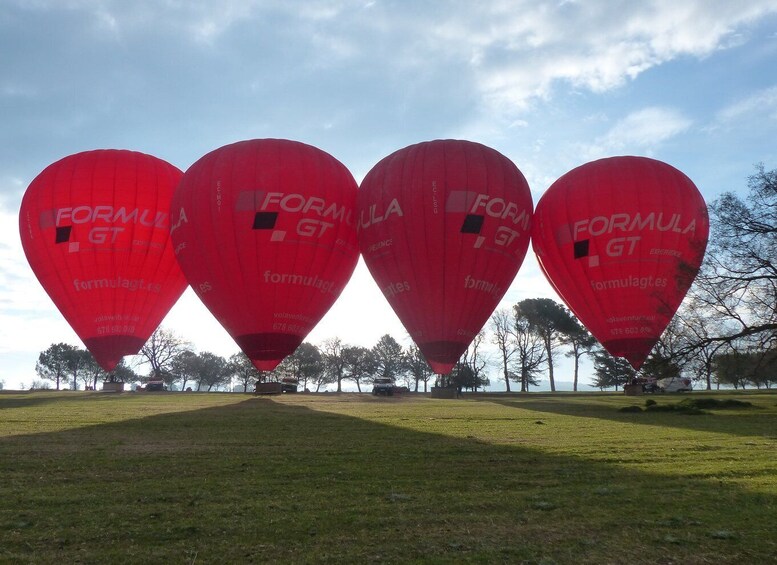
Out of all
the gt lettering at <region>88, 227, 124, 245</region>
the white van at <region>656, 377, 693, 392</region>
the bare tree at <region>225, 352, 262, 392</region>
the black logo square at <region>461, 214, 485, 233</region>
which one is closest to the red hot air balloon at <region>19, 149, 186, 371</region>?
the gt lettering at <region>88, 227, 124, 245</region>

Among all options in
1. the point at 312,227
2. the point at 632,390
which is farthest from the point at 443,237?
the point at 632,390

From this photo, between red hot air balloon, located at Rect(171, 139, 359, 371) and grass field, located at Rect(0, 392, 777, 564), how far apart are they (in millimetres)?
15272

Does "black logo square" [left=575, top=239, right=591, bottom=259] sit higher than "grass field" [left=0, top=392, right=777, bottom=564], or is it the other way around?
"black logo square" [left=575, top=239, right=591, bottom=259]

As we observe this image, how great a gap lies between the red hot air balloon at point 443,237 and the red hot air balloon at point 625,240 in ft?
10.9

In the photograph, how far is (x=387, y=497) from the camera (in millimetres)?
8773

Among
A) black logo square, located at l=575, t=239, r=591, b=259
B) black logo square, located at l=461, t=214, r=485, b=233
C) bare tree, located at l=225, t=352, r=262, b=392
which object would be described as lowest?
bare tree, located at l=225, t=352, r=262, b=392

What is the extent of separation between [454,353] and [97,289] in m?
20.6

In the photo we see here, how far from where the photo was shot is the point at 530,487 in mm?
9578

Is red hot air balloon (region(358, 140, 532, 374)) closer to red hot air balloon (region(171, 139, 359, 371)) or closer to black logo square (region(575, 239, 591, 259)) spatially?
red hot air balloon (region(171, 139, 359, 371))

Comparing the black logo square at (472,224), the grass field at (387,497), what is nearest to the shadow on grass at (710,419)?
the grass field at (387,497)

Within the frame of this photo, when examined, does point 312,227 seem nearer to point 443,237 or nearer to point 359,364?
point 443,237

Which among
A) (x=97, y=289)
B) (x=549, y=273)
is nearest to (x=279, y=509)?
(x=549, y=273)

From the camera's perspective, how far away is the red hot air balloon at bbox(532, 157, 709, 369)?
31562 mm

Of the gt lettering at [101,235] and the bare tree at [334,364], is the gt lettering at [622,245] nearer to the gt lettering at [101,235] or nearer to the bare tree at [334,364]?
the gt lettering at [101,235]
